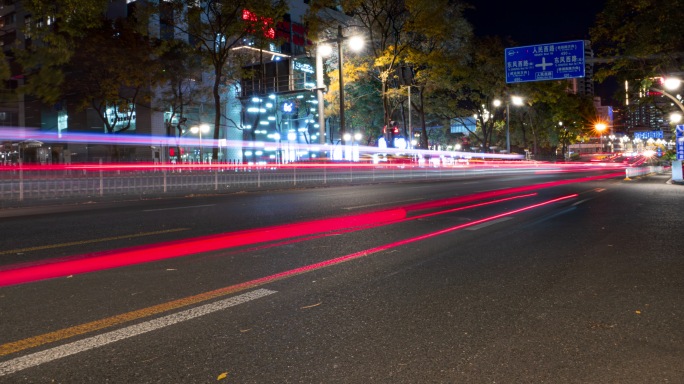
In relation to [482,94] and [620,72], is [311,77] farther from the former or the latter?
[620,72]

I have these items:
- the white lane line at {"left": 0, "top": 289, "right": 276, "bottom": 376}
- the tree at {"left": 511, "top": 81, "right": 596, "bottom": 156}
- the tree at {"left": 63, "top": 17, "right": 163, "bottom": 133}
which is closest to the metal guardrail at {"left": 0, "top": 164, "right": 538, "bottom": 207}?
the white lane line at {"left": 0, "top": 289, "right": 276, "bottom": 376}

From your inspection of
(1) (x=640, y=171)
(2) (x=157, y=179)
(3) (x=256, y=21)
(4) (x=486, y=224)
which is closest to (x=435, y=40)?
(3) (x=256, y=21)

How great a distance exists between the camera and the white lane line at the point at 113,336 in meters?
3.46

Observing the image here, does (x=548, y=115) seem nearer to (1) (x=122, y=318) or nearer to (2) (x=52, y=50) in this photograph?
(2) (x=52, y=50)

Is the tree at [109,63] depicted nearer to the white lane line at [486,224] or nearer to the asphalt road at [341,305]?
the asphalt road at [341,305]

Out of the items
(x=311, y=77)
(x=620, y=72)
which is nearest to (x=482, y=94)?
(x=311, y=77)

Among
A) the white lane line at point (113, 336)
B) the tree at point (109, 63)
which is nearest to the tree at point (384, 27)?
the tree at point (109, 63)

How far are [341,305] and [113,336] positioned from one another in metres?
1.95

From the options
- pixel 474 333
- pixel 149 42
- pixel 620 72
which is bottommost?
pixel 474 333

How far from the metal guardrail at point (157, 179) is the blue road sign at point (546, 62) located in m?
11.1

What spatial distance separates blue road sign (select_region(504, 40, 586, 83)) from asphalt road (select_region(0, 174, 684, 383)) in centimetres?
2268

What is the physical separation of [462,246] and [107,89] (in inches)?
1365

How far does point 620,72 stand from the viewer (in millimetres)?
29062

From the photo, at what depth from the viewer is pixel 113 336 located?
399cm
